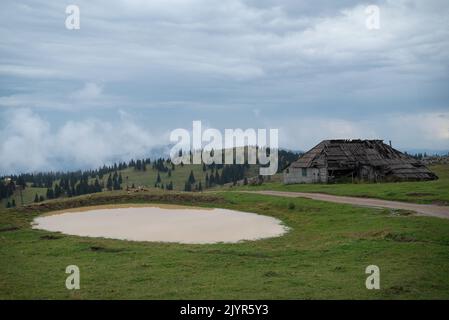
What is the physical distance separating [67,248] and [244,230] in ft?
39.0

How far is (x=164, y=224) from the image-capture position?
1407 inches

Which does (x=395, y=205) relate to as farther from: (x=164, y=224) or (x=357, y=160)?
(x=357, y=160)

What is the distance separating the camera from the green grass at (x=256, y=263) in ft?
57.6

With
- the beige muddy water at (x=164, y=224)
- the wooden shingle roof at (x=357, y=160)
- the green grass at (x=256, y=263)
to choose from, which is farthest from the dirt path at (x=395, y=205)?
the wooden shingle roof at (x=357, y=160)

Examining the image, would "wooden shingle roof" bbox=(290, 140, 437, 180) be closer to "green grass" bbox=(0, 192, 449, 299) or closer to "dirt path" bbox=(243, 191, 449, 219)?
"dirt path" bbox=(243, 191, 449, 219)

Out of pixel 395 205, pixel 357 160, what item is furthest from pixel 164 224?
pixel 357 160

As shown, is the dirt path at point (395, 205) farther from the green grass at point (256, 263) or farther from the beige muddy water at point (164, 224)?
the beige muddy water at point (164, 224)

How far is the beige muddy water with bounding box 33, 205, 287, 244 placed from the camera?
101ft

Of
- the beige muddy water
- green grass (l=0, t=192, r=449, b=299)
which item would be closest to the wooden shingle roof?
the beige muddy water

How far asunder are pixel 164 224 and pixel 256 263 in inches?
574

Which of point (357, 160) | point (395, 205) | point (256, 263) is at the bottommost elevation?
point (256, 263)

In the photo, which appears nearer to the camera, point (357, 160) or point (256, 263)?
point (256, 263)

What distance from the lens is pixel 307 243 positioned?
89.9ft
